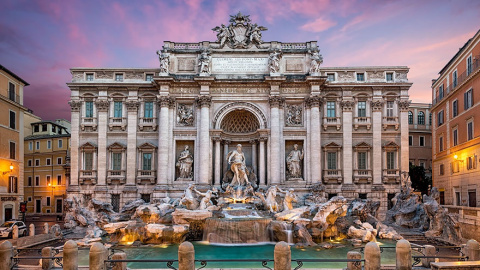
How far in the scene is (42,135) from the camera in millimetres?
51375

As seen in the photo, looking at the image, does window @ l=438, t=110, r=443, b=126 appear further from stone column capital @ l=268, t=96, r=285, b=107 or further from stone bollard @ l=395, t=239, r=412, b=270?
stone bollard @ l=395, t=239, r=412, b=270

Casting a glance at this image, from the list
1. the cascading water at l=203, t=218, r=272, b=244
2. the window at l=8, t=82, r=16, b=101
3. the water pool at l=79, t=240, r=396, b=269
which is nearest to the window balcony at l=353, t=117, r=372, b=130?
the water pool at l=79, t=240, r=396, b=269

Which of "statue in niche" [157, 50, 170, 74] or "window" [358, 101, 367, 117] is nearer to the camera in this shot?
"statue in niche" [157, 50, 170, 74]

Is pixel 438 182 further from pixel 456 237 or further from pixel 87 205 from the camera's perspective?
pixel 87 205

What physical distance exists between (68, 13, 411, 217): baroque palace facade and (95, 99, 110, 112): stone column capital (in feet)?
0.28

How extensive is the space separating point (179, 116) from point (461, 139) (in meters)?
24.2

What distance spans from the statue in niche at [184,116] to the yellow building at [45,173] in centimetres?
2321

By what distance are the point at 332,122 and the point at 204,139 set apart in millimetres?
10934

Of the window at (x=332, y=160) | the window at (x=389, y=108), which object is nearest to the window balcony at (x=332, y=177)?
the window at (x=332, y=160)

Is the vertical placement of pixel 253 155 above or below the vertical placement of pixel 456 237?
above

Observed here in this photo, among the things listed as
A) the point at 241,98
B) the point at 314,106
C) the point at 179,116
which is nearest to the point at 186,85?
the point at 179,116

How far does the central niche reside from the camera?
33.1 m

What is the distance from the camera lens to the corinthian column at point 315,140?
31.5 m

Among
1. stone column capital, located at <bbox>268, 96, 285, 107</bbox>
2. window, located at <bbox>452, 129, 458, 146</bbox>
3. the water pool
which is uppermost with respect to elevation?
stone column capital, located at <bbox>268, 96, 285, 107</bbox>
